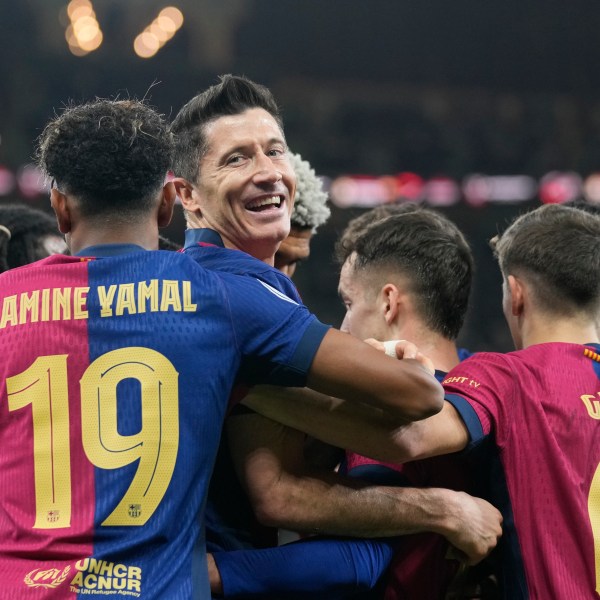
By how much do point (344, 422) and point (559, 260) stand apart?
938 mm

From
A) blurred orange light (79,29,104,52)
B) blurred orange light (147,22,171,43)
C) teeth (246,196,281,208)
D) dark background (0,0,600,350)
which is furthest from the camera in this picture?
blurred orange light (147,22,171,43)

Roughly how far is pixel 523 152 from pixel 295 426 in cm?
1581

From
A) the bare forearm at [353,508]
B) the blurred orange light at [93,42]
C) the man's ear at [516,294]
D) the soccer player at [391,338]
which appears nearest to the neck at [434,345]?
the soccer player at [391,338]

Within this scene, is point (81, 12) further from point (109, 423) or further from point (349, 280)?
point (109, 423)

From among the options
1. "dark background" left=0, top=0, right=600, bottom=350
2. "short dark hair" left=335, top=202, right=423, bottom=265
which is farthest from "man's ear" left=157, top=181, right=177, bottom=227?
"dark background" left=0, top=0, right=600, bottom=350

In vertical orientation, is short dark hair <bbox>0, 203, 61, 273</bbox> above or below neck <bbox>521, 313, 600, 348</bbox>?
above

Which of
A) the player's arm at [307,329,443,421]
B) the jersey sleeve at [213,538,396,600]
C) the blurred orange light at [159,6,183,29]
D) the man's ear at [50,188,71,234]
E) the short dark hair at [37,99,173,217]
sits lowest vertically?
the jersey sleeve at [213,538,396,600]

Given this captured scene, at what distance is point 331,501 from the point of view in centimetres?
247

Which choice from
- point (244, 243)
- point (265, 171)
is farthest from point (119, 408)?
point (265, 171)

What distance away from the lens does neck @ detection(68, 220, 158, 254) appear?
90.4 inches

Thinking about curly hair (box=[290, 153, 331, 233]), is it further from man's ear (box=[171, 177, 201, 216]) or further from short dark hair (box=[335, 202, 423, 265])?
man's ear (box=[171, 177, 201, 216])

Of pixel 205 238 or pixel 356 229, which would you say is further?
pixel 356 229

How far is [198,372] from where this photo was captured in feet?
7.12

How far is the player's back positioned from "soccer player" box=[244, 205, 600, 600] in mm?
340
